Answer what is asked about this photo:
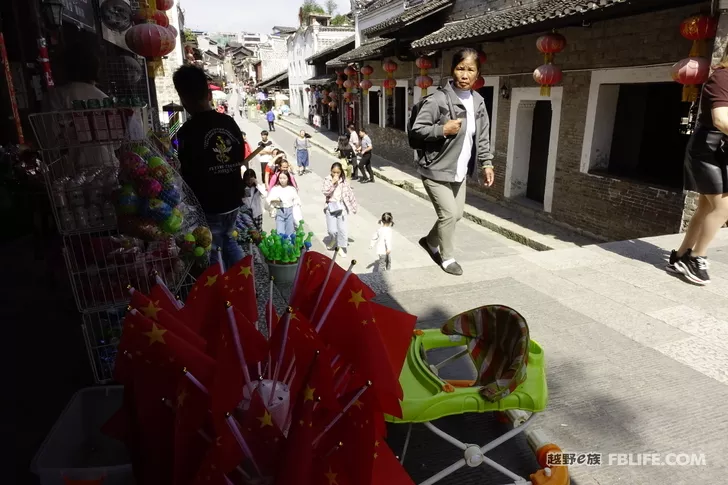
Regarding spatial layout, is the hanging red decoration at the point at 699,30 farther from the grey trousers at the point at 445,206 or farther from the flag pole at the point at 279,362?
the flag pole at the point at 279,362

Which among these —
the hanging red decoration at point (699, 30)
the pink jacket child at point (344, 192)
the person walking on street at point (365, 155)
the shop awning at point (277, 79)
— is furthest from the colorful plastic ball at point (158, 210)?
the shop awning at point (277, 79)

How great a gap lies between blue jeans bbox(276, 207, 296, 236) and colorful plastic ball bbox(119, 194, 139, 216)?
545cm

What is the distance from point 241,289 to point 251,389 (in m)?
0.31

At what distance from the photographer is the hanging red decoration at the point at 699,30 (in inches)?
231

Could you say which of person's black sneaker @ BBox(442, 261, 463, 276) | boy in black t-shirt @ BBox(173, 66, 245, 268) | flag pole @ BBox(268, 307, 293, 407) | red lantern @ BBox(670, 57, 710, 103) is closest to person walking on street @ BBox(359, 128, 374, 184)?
red lantern @ BBox(670, 57, 710, 103)

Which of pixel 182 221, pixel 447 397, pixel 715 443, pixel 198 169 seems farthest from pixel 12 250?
pixel 715 443

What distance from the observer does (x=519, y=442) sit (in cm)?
222

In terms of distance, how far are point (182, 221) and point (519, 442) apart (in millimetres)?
1974

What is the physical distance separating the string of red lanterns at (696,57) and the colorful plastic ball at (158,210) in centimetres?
637

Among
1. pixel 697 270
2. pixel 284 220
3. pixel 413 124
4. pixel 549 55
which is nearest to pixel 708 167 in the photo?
pixel 697 270

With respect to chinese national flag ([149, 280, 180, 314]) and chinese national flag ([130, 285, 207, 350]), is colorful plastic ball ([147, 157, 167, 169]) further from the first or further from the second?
chinese national flag ([130, 285, 207, 350])

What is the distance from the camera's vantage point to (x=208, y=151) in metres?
3.30

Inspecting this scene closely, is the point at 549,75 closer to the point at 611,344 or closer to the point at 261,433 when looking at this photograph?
the point at 611,344

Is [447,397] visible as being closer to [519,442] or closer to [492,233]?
[519,442]
